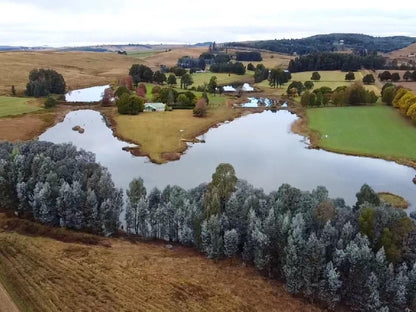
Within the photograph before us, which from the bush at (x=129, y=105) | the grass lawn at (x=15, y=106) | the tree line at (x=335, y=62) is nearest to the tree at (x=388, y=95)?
the bush at (x=129, y=105)

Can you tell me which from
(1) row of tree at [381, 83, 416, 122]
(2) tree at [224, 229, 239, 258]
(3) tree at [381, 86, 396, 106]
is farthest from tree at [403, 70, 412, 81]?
(2) tree at [224, 229, 239, 258]

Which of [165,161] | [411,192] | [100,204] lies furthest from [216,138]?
[100,204]

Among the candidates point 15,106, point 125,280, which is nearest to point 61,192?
point 125,280

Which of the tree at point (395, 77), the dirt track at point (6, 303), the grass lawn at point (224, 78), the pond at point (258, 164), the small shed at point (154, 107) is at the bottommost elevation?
the pond at point (258, 164)

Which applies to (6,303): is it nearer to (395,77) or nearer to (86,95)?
(86,95)

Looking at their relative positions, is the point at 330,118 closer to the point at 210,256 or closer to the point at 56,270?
the point at 210,256

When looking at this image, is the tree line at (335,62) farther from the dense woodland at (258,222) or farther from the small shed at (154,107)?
the dense woodland at (258,222)
